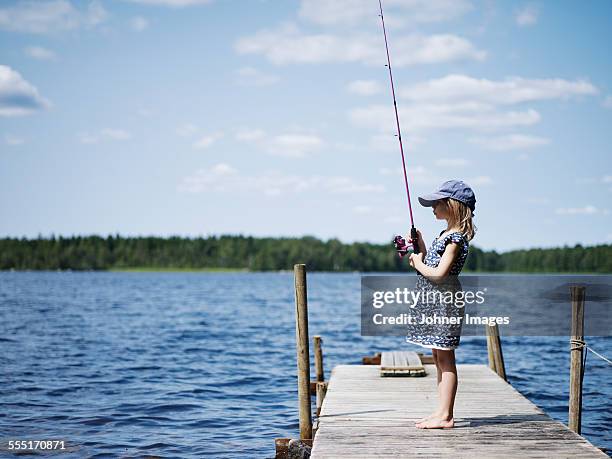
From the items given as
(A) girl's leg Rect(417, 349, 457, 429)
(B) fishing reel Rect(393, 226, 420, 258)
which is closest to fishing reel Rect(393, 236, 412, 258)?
(B) fishing reel Rect(393, 226, 420, 258)

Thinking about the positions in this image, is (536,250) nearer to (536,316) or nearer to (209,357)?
(536,316)

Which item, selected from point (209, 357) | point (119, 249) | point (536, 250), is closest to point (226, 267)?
point (119, 249)

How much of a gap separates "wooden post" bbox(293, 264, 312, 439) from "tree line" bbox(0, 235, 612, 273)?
490 ft

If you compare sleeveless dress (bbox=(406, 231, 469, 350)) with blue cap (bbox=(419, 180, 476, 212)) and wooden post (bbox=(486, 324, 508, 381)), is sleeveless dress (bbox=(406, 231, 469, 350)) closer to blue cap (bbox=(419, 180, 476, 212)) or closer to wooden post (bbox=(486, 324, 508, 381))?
blue cap (bbox=(419, 180, 476, 212))

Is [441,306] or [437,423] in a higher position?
[441,306]

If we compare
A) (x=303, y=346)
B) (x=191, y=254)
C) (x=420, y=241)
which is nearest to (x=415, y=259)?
(x=420, y=241)

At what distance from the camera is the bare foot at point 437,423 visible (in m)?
8.31

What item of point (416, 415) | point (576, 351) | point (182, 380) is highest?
point (576, 351)

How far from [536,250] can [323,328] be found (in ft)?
319

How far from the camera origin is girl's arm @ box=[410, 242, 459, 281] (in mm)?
7520

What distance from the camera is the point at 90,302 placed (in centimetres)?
5841

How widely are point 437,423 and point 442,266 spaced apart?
1901mm

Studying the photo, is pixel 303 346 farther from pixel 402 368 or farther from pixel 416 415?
pixel 402 368

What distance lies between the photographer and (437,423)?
8.34 meters
